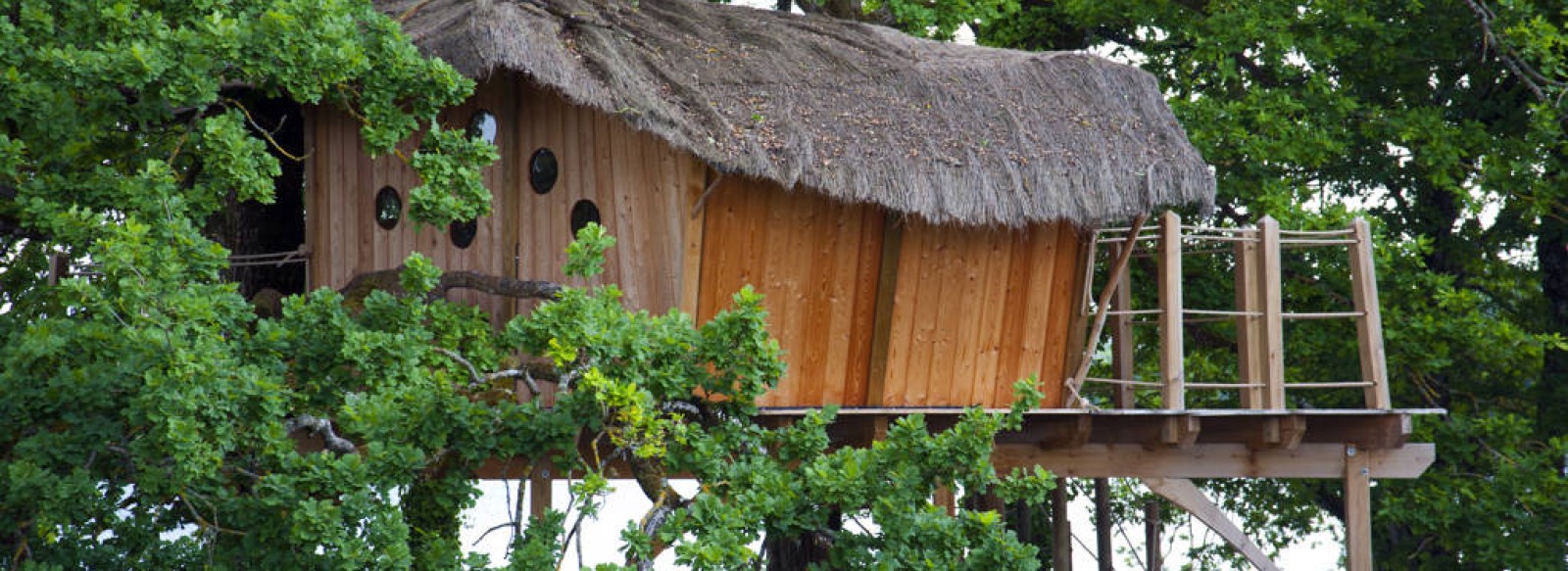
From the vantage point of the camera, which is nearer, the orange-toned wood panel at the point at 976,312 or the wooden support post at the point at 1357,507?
the orange-toned wood panel at the point at 976,312

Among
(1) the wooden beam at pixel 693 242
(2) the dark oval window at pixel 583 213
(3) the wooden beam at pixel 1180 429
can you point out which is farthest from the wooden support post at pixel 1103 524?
(2) the dark oval window at pixel 583 213

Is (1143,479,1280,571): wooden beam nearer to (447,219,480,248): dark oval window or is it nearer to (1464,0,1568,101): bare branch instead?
(1464,0,1568,101): bare branch

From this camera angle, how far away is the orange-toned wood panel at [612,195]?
8477 millimetres

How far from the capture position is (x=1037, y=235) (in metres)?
9.70

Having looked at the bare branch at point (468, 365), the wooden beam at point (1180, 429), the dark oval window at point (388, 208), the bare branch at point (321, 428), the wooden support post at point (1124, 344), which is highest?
the dark oval window at point (388, 208)

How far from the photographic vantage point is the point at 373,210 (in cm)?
→ 946

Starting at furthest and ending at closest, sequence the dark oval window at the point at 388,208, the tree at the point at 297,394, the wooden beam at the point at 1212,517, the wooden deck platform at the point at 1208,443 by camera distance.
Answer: the wooden beam at the point at 1212,517, the wooden deck platform at the point at 1208,443, the dark oval window at the point at 388,208, the tree at the point at 297,394

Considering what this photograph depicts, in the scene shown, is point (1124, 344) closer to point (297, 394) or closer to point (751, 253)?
point (751, 253)

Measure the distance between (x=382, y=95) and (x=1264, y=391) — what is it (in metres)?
5.04

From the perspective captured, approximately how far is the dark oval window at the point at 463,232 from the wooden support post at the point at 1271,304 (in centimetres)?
411

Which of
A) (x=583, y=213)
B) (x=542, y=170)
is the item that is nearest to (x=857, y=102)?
(x=583, y=213)

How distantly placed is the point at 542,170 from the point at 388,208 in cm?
104

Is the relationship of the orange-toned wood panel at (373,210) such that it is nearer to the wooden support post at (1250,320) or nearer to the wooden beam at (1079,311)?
the wooden beam at (1079,311)

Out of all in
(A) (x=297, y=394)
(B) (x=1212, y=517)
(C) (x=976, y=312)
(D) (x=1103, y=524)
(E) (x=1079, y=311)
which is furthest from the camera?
(D) (x=1103, y=524)
